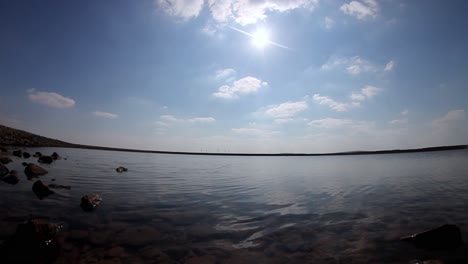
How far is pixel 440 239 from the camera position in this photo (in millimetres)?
7203

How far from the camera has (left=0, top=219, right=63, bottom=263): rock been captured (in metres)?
5.90

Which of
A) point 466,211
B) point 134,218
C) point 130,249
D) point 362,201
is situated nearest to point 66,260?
point 130,249

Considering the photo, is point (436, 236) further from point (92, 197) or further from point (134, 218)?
point (92, 197)

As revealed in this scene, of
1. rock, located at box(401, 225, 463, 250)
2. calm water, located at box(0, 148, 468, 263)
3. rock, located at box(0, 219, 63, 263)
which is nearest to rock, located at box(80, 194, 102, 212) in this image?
calm water, located at box(0, 148, 468, 263)

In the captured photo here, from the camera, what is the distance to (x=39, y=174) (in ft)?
69.6

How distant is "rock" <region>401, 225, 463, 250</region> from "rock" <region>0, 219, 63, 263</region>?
1079cm

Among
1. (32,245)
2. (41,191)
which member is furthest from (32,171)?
(32,245)

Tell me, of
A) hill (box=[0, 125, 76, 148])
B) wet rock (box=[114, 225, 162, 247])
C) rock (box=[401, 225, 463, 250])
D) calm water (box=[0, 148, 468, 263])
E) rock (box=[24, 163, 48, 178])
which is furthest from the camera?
hill (box=[0, 125, 76, 148])

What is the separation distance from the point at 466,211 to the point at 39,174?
31.1m

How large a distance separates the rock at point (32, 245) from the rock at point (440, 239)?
1079 cm

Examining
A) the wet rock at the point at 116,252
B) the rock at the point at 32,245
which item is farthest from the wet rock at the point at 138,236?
the rock at the point at 32,245

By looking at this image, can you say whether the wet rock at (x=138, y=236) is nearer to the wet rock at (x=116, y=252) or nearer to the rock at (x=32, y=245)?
the wet rock at (x=116, y=252)

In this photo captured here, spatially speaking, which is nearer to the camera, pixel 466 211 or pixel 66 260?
pixel 66 260

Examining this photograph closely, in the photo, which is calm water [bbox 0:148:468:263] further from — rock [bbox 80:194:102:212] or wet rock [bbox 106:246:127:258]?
rock [bbox 80:194:102:212]
